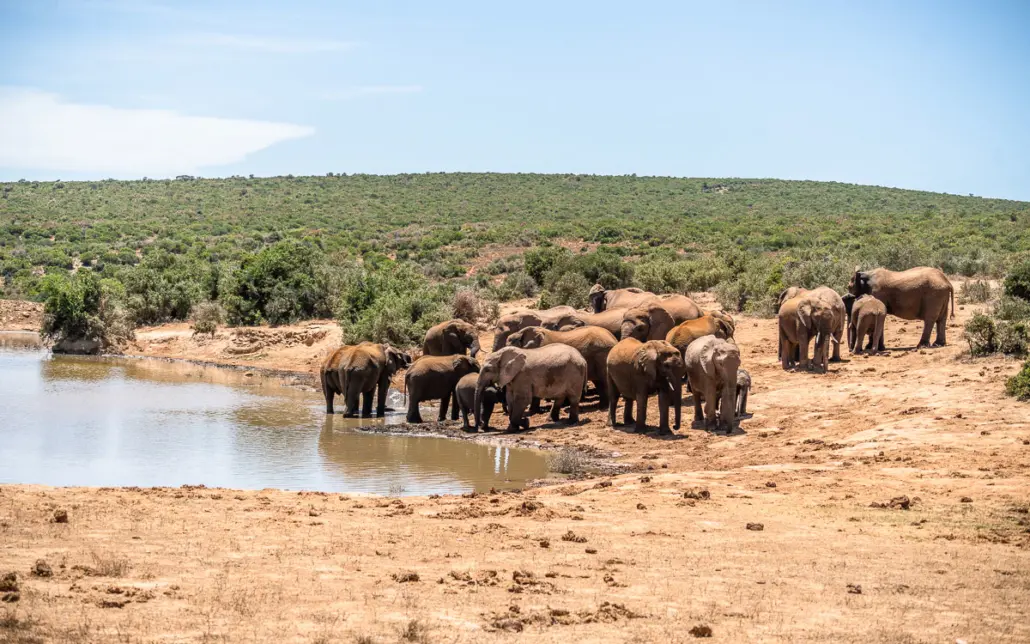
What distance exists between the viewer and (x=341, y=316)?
31922 millimetres

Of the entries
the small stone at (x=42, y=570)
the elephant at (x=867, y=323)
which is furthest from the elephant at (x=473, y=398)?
the small stone at (x=42, y=570)

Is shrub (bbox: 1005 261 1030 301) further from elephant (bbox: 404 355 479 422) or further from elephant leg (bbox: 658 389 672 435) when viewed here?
elephant (bbox: 404 355 479 422)

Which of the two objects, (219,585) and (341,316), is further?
(341,316)

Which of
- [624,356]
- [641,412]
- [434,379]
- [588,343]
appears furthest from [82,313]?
[641,412]

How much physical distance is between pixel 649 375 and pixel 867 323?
24.5 feet

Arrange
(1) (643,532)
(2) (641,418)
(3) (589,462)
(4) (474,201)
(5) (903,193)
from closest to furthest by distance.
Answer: (1) (643,532) < (3) (589,462) < (2) (641,418) < (4) (474,201) < (5) (903,193)

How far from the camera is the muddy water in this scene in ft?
49.4

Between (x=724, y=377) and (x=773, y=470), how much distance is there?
8.76ft

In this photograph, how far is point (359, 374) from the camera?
67.7ft

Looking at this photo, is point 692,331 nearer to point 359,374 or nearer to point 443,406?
point 443,406

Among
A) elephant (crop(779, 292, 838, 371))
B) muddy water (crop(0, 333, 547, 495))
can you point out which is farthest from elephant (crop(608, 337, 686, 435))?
elephant (crop(779, 292, 838, 371))

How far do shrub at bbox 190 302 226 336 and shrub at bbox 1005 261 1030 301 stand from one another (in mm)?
22809

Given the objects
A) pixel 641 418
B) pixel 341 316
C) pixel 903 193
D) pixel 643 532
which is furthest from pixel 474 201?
pixel 643 532

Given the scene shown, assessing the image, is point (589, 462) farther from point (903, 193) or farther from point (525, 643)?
point (903, 193)
